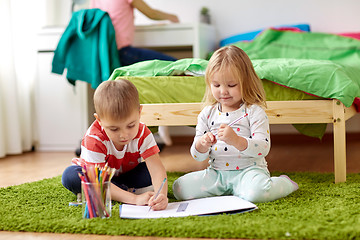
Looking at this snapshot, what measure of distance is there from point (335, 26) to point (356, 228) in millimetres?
2220

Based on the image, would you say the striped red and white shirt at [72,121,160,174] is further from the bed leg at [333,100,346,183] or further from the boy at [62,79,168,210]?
the bed leg at [333,100,346,183]

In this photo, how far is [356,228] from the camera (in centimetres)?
105

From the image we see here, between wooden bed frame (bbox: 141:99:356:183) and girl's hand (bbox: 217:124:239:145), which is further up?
girl's hand (bbox: 217:124:239:145)

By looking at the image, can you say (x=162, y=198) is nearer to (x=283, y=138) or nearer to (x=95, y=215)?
(x=95, y=215)

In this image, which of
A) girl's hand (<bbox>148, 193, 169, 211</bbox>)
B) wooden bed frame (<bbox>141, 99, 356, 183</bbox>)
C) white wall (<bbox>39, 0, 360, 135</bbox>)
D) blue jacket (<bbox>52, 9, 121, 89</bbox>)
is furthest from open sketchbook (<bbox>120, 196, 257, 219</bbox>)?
white wall (<bbox>39, 0, 360, 135</bbox>)

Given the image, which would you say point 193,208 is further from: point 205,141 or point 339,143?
point 339,143

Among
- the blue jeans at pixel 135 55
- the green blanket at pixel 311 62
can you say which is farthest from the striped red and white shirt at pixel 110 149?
the blue jeans at pixel 135 55

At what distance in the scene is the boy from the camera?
4.04 feet

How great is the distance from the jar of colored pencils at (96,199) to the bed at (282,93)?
63cm

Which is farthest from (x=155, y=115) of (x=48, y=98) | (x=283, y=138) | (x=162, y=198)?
(x=283, y=138)

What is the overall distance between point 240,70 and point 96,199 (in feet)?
1.88

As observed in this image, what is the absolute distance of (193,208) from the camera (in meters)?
1.28

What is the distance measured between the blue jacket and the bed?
649 mm

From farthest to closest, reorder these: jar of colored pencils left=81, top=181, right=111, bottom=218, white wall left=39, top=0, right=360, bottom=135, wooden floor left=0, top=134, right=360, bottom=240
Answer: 1. white wall left=39, top=0, right=360, bottom=135
2. wooden floor left=0, top=134, right=360, bottom=240
3. jar of colored pencils left=81, top=181, right=111, bottom=218
